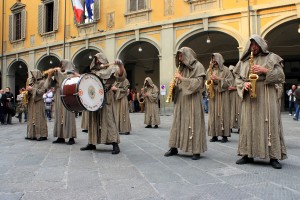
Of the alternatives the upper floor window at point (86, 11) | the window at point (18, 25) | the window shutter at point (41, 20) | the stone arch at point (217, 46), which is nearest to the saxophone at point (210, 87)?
the stone arch at point (217, 46)

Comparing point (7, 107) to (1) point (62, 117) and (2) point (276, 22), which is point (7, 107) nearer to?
(1) point (62, 117)

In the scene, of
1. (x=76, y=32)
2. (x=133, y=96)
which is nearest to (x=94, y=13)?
(x=76, y=32)

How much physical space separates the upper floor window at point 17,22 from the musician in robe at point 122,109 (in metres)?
18.8

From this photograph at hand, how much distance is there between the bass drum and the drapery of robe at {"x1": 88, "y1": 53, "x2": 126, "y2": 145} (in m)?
0.27

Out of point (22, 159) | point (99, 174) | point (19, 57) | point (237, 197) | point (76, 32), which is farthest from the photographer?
point (19, 57)

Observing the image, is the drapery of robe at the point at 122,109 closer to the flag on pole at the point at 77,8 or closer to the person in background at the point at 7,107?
the person in background at the point at 7,107

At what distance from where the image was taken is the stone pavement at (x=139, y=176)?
3.39m

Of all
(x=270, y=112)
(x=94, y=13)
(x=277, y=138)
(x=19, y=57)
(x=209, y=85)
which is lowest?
(x=277, y=138)

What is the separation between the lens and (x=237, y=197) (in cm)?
325

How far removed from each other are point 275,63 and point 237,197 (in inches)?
88.9

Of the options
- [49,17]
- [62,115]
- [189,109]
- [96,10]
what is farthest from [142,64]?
[189,109]

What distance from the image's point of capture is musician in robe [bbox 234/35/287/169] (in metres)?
4.59

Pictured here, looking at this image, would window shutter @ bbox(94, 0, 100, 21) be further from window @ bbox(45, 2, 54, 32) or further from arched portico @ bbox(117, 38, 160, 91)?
window @ bbox(45, 2, 54, 32)

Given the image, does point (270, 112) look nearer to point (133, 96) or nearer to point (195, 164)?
point (195, 164)
